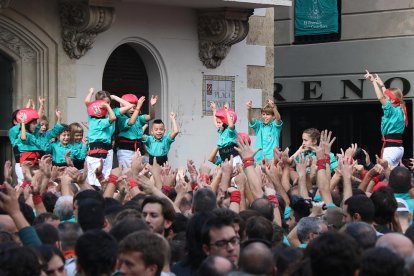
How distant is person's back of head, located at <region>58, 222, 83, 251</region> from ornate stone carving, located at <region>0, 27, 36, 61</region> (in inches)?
411

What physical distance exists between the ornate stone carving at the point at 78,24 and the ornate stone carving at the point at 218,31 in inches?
88.2

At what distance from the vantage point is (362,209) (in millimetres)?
8641

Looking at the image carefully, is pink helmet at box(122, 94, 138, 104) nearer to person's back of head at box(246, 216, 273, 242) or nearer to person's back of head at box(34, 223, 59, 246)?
person's back of head at box(246, 216, 273, 242)

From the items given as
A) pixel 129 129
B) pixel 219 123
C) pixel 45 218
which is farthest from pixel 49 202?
pixel 219 123

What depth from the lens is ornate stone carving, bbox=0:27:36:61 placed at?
17.7 m

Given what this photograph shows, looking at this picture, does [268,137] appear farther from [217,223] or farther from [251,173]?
[217,223]

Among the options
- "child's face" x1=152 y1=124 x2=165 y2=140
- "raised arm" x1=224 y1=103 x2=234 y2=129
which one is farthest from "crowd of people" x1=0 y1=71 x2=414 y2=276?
"child's face" x1=152 y1=124 x2=165 y2=140

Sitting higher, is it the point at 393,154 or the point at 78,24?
the point at 78,24

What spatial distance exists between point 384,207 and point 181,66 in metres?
11.3

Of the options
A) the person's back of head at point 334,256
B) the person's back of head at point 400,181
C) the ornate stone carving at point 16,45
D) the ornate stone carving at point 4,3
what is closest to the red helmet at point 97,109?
the ornate stone carving at point 16,45

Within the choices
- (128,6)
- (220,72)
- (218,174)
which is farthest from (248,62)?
(218,174)

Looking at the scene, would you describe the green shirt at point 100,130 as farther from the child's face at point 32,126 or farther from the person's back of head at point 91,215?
the person's back of head at point 91,215

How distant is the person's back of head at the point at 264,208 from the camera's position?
8867 millimetres

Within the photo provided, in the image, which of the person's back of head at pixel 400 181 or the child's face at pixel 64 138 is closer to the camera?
the person's back of head at pixel 400 181
